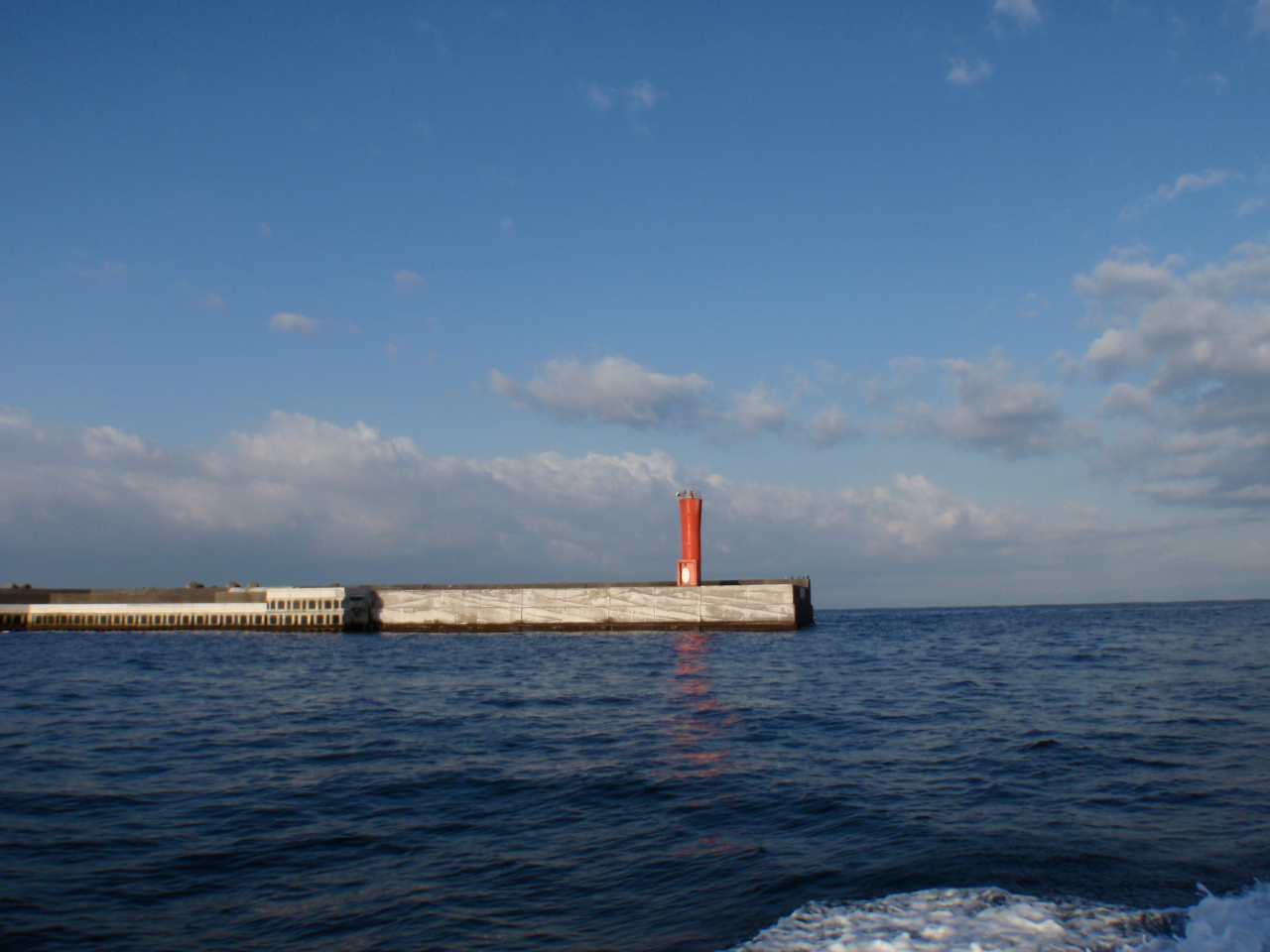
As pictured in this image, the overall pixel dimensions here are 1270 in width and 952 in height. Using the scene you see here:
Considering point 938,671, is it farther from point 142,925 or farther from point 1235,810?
point 142,925

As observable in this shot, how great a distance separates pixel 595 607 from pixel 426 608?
13880 millimetres

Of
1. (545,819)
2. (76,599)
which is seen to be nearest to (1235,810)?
(545,819)

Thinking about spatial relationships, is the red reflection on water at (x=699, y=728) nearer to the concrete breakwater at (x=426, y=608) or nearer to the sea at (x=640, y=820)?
the sea at (x=640, y=820)

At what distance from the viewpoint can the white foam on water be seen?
6.63m

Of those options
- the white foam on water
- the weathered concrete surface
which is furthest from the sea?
the weathered concrete surface

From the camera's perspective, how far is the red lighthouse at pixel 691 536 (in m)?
59.4

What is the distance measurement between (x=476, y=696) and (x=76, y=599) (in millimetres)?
60678

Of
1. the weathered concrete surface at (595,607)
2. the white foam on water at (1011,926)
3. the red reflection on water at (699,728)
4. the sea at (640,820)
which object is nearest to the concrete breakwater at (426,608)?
the weathered concrete surface at (595,607)

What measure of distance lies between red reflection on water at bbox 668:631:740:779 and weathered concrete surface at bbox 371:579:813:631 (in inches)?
1004

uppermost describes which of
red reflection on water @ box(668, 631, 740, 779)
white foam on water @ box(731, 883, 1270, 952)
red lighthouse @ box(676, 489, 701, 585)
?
red lighthouse @ box(676, 489, 701, 585)

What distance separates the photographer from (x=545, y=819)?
10688mm

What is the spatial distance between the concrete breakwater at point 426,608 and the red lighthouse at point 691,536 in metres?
1.28

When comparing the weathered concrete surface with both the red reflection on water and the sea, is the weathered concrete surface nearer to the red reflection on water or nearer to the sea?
the red reflection on water

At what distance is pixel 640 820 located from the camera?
10.6m
